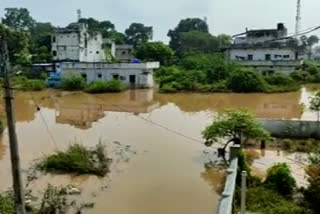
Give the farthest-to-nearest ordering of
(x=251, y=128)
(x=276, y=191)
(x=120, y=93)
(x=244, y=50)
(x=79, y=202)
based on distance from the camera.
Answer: (x=244, y=50), (x=120, y=93), (x=251, y=128), (x=79, y=202), (x=276, y=191)

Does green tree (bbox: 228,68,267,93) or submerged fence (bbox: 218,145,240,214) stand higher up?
green tree (bbox: 228,68,267,93)

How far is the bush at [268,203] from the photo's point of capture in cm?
790

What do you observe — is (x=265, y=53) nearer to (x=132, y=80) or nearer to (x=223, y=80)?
(x=223, y=80)

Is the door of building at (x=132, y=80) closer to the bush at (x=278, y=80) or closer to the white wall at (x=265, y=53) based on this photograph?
the bush at (x=278, y=80)

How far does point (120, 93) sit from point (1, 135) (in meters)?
13.8

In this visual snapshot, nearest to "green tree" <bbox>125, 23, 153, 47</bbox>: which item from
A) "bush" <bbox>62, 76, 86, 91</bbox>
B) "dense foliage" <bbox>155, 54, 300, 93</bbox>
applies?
"dense foliage" <bbox>155, 54, 300, 93</bbox>

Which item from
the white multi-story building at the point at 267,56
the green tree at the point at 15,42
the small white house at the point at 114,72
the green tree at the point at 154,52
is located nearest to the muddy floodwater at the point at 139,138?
the small white house at the point at 114,72

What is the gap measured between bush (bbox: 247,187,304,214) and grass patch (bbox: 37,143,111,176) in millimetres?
4585

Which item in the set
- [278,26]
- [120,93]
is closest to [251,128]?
[120,93]

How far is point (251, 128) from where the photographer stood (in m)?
11.9

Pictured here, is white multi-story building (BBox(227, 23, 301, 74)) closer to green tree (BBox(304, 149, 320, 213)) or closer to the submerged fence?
the submerged fence

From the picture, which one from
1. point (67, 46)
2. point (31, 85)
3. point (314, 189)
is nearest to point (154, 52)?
point (67, 46)

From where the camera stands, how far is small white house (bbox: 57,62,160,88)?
32.2m

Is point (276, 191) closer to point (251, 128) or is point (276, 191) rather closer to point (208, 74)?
point (251, 128)
